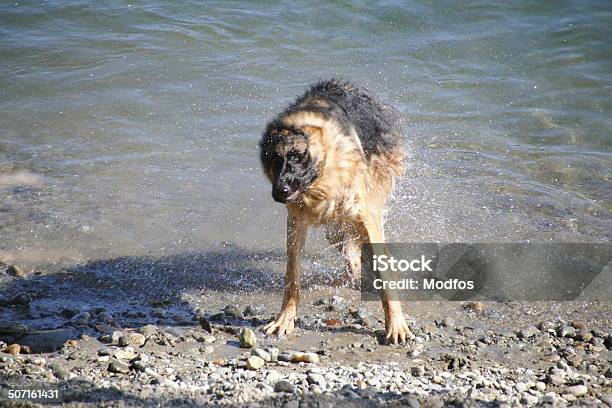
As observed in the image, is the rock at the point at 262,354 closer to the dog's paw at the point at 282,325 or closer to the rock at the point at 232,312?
the dog's paw at the point at 282,325

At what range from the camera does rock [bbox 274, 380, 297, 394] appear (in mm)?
4777

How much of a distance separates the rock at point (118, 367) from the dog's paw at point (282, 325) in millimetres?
1310

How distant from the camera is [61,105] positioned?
38.0 ft

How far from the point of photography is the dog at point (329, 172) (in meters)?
5.41

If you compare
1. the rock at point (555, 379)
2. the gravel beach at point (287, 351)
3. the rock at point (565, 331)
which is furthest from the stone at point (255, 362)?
the rock at point (565, 331)

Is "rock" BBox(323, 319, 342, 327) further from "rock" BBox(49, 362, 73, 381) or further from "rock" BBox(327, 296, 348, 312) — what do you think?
"rock" BBox(49, 362, 73, 381)

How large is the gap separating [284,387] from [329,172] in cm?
171

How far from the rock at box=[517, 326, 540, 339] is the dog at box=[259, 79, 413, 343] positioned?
90 centimetres

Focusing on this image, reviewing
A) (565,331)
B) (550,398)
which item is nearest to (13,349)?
(550,398)

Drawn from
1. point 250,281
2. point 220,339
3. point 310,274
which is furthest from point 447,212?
point 220,339

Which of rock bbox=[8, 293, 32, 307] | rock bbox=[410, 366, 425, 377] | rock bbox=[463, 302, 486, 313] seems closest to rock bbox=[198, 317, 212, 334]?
rock bbox=[8, 293, 32, 307]

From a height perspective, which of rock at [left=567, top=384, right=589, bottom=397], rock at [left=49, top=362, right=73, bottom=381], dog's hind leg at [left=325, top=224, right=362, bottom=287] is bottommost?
rock at [left=567, top=384, right=589, bottom=397]

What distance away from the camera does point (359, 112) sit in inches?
260

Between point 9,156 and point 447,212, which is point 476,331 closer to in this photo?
point 447,212
